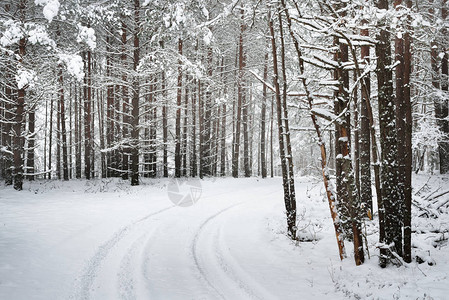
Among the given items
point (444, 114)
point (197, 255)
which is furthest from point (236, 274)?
point (444, 114)

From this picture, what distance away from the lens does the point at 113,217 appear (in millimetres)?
9195

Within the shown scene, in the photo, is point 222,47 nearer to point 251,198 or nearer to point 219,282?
point 251,198

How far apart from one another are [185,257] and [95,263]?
189 centimetres

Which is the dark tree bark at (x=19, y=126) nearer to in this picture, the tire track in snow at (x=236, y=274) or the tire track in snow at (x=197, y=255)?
the tire track in snow at (x=197, y=255)

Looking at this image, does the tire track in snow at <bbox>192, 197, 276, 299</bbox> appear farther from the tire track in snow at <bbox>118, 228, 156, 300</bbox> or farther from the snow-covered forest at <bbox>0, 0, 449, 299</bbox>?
the tire track in snow at <bbox>118, 228, 156, 300</bbox>

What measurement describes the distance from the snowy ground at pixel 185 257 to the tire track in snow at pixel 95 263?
2 cm

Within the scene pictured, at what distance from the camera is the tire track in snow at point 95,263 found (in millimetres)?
4492

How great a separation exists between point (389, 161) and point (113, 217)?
27.1ft

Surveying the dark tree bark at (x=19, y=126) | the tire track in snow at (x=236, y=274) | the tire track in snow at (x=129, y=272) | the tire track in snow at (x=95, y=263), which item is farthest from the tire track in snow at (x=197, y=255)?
the dark tree bark at (x=19, y=126)

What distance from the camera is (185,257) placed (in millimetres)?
6277

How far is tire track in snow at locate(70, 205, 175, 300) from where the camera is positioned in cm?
449

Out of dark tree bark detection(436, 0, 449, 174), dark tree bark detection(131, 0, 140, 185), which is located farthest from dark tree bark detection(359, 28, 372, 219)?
dark tree bark detection(131, 0, 140, 185)

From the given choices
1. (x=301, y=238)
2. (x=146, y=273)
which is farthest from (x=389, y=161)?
(x=146, y=273)

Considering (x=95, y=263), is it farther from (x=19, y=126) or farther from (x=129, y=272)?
(x=19, y=126)
